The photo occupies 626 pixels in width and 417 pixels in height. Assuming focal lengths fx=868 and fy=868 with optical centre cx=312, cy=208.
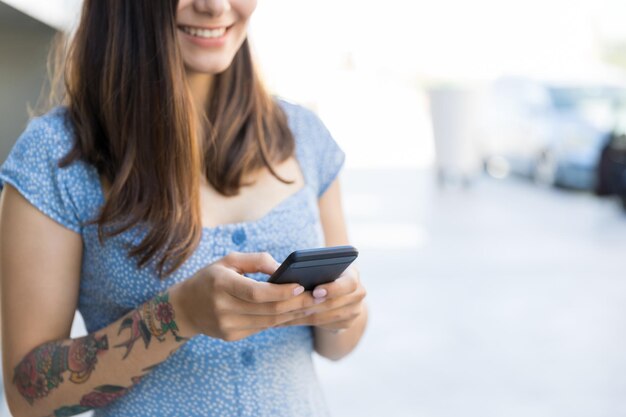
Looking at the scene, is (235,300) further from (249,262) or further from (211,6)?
(211,6)

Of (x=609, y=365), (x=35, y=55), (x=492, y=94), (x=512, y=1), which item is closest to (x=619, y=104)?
(x=492, y=94)

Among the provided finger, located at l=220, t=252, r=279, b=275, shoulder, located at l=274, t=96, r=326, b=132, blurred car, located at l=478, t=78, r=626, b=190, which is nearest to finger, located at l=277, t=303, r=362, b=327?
A: finger, located at l=220, t=252, r=279, b=275

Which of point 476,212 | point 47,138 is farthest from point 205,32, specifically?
point 476,212

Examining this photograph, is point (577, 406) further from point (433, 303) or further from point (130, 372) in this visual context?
point (130, 372)

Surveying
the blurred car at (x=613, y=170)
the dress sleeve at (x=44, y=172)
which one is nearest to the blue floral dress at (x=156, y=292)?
the dress sleeve at (x=44, y=172)

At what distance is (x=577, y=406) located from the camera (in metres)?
3.83

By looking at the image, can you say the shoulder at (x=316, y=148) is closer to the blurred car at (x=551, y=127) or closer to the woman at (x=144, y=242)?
the woman at (x=144, y=242)

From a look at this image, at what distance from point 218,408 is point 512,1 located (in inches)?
762

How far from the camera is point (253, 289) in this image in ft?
3.38

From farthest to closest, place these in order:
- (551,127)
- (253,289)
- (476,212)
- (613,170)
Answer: (551,127)
(476,212)
(613,170)
(253,289)

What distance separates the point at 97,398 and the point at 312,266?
40cm

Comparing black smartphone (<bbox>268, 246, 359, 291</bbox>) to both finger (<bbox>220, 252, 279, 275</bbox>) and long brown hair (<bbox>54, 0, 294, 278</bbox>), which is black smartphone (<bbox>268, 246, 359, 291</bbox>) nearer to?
finger (<bbox>220, 252, 279, 275</bbox>)

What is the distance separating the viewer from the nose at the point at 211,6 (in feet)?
4.17

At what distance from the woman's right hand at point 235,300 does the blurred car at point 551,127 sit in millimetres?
7955
